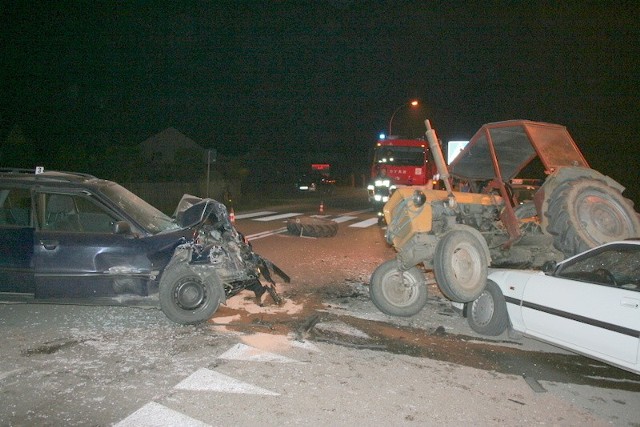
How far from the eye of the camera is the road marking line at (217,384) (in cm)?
445

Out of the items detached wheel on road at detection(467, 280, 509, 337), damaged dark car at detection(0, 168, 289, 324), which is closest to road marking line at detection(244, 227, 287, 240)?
damaged dark car at detection(0, 168, 289, 324)

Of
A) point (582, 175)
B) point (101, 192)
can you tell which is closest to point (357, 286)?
point (582, 175)

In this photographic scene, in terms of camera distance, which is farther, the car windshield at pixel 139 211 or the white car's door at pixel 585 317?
the car windshield at pixel 139 211

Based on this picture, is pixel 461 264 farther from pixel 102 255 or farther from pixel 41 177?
pixel 41 177

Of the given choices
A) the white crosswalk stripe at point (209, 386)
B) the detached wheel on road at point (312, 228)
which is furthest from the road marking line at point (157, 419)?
the detached wheel on road at point (312, 228)

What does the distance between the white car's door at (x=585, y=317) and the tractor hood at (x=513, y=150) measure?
89.2 inches

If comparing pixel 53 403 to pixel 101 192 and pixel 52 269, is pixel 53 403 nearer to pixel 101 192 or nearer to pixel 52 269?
pixel 52 269

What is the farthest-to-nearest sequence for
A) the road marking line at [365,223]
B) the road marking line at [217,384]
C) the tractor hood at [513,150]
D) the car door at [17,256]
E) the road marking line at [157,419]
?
1. the road marking line at [365,223]
2. the tractor hood at [513,150]
3. the car door at [17,256]
4. the road marking line at [217,384]
5. the road marking line at [157,419]

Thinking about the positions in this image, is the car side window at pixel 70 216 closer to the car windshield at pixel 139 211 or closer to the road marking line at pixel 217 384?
the car windshield at pixel 139 211

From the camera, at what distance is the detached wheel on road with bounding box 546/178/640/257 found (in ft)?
21.6

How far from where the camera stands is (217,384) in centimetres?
457

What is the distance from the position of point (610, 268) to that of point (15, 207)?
271 inches

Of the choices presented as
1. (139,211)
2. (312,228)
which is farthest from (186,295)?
(312,228)

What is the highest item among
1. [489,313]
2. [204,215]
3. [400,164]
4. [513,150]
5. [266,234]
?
[400,164]
